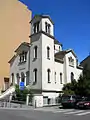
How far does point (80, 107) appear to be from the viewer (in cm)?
2512

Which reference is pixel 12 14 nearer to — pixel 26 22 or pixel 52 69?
pixel 26 22

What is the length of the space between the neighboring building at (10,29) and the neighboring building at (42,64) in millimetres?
3984

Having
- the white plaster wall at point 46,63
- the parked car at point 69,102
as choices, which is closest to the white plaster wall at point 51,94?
the white plaster wall at point 46,63

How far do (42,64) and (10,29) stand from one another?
1696 centimetres

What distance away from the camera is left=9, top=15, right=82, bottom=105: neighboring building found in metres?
34.8

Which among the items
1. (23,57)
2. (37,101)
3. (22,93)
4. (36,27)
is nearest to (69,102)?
(37,101)

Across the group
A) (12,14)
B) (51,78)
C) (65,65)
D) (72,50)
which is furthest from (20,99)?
(12,14)

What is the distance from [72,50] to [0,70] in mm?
14724

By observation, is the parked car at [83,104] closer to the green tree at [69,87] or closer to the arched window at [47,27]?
the green tree at [69,87]

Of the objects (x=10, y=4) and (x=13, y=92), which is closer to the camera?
(x=13, y=92)

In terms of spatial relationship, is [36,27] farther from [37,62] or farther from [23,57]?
[37,62]

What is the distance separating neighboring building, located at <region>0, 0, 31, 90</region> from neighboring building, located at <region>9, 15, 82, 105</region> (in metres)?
3.98

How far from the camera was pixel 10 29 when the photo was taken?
1891 inches

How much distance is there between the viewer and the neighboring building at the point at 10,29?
44.7 meters
